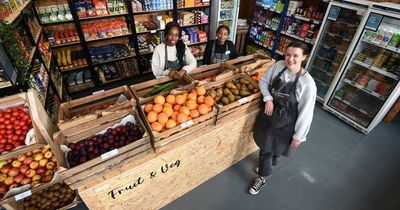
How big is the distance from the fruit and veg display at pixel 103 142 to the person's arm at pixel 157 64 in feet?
3.57

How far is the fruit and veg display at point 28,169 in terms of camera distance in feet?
5.53

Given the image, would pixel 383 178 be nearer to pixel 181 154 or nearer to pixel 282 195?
pixel 282 195

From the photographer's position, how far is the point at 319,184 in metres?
2.71

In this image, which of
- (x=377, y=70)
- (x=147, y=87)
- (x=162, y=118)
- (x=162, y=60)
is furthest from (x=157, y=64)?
(x=377, y=70)

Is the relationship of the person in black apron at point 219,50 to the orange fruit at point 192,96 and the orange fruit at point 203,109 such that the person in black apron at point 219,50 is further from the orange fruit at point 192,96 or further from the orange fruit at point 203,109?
the orange fruit at point 203,109

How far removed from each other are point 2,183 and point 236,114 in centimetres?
215

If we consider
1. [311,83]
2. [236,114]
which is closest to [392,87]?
[311,83]

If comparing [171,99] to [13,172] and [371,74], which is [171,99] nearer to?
[13,172]

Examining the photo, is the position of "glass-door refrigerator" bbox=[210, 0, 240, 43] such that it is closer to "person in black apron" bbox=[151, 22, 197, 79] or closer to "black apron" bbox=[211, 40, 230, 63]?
"black apron" bbox=[211, 40, 230, 63]

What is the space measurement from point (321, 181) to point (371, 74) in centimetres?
225

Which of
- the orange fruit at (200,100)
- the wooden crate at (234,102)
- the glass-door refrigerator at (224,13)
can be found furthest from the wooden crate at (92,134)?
the glass-door refrigerator at (224,13)

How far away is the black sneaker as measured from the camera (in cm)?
254

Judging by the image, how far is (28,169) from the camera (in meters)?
1.75

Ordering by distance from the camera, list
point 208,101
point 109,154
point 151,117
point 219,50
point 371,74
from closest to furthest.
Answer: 1. point 109,154
2. point 151,117
3. point 208,101
4. point 219,50
5. point 371,74
